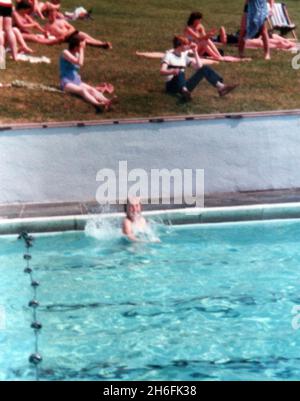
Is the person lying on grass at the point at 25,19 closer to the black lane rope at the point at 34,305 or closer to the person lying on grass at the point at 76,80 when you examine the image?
the person lying on grass at the point at 76,80

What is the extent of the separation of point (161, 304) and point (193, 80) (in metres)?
5.20

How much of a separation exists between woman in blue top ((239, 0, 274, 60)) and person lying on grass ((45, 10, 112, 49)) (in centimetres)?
220

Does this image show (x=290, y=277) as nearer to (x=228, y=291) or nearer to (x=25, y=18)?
(x=228, y=291)

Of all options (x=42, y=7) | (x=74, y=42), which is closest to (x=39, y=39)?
(x=42, y=7)

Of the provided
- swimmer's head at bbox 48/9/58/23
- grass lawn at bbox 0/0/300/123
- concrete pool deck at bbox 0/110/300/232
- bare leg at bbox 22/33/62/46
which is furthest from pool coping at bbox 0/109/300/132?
swimmer's head at bbox 48/9/58/23

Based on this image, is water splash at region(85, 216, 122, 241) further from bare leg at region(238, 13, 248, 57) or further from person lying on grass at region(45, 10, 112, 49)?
bare leg at region(238, 13, 248, 57)

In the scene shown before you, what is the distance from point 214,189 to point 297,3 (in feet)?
12.8

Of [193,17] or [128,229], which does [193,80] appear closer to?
[193,17]

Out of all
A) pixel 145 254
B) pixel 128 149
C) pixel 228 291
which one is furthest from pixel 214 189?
pixel 228 291

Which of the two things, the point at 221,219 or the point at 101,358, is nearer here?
the point at 101,358

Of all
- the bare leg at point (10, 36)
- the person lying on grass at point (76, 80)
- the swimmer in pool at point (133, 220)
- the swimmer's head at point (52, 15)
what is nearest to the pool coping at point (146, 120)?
the person lying on grass at point (76, 80)

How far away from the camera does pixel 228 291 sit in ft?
35.3

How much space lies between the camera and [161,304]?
1035 centimetres

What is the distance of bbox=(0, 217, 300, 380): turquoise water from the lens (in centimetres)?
880
